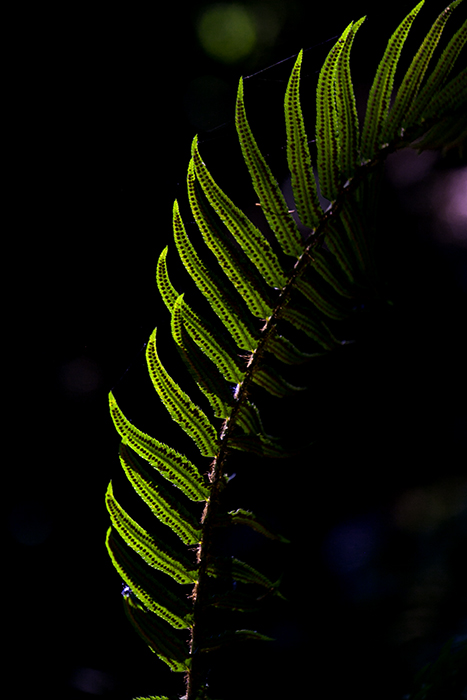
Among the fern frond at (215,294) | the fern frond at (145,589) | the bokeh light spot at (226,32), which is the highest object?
the bokeh light spot at (226,32)

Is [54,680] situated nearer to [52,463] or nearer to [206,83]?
[52,463]

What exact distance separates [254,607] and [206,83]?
116cm

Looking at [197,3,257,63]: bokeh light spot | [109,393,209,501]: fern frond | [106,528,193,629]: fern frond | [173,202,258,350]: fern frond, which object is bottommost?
[106,528,193,629]: fern frond

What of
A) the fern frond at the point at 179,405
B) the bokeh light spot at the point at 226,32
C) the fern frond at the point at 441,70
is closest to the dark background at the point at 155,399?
the bokeh light spot at the point at 226,32

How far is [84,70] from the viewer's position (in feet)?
3.46

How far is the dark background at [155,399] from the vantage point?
105 centimetres

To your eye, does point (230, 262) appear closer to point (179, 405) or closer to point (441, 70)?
point (179, 405)

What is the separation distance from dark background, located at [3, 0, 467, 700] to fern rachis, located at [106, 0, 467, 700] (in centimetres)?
42

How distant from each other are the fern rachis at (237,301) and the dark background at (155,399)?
16.6 inches

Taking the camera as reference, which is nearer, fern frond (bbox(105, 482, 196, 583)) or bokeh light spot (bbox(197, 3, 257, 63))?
fern frond (bbox(105, 482, 196, 583))

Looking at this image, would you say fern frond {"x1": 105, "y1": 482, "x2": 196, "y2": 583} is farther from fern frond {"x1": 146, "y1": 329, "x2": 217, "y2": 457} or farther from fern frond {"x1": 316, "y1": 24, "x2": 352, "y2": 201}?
fern frond {"x1": 316, "y1": 24, "x2": 352, "y2": 201}

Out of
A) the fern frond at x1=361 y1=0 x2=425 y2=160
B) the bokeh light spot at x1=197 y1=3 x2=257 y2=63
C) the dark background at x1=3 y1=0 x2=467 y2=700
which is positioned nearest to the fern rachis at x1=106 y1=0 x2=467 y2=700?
the fern frond at x1=361 y1=0 x2=425 y2=160

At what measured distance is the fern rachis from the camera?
62 cm

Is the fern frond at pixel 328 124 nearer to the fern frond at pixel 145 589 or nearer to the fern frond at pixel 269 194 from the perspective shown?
the fern frond at pixel 269 194
